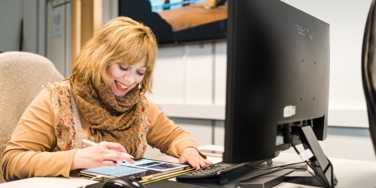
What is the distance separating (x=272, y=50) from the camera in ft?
2.50

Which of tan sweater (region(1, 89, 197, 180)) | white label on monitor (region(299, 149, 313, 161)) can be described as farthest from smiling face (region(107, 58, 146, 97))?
white label on monitor (region(299, 149, 313, 161))

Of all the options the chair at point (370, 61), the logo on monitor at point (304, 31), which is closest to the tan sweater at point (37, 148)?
the logo on monitor at point (304, 31)

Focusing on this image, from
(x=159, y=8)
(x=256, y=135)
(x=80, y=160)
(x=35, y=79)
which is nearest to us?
(x=256, y=135)

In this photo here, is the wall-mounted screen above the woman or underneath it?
above

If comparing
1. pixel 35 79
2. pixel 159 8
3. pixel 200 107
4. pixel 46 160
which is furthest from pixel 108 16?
pixel 46 160

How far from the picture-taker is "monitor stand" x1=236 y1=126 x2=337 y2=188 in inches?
34.7

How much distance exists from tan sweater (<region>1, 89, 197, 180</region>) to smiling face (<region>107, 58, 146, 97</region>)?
17 cm

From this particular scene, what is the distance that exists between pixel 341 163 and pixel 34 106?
1.00m

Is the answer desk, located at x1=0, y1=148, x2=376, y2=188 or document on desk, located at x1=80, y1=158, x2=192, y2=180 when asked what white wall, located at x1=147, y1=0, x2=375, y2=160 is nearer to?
desk, located at x1=0, y1=148, x2=376, y2=188

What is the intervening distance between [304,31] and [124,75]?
2.15ft

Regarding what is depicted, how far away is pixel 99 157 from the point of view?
1.02 m

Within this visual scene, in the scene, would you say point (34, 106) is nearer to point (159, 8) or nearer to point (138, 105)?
point (138, 105)

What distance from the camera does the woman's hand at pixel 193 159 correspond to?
114 centimetres

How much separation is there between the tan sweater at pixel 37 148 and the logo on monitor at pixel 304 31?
2.06 feet
